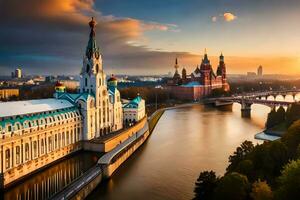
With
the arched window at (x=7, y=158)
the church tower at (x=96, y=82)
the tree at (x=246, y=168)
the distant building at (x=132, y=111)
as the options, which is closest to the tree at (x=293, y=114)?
the distant building at (x=132, y=111)

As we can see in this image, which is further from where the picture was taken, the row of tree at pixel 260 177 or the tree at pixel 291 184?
the row of tree at pixel 260 177

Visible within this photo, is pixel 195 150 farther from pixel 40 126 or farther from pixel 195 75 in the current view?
pixel 195 75

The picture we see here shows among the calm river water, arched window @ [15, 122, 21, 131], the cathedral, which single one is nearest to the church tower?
the calm river water

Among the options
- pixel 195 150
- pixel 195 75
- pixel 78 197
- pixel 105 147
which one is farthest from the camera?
pixel 195 75

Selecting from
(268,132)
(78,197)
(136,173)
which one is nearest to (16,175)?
(78,197)

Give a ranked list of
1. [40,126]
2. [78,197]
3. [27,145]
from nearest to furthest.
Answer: [78,197], [27,145], [40,126]

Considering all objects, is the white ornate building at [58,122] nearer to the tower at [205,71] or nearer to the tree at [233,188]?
the tree at [233,188]

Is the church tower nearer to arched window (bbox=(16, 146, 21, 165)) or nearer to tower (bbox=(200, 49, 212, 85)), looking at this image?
arched window (bbox=(16, 146, 21, 165))
